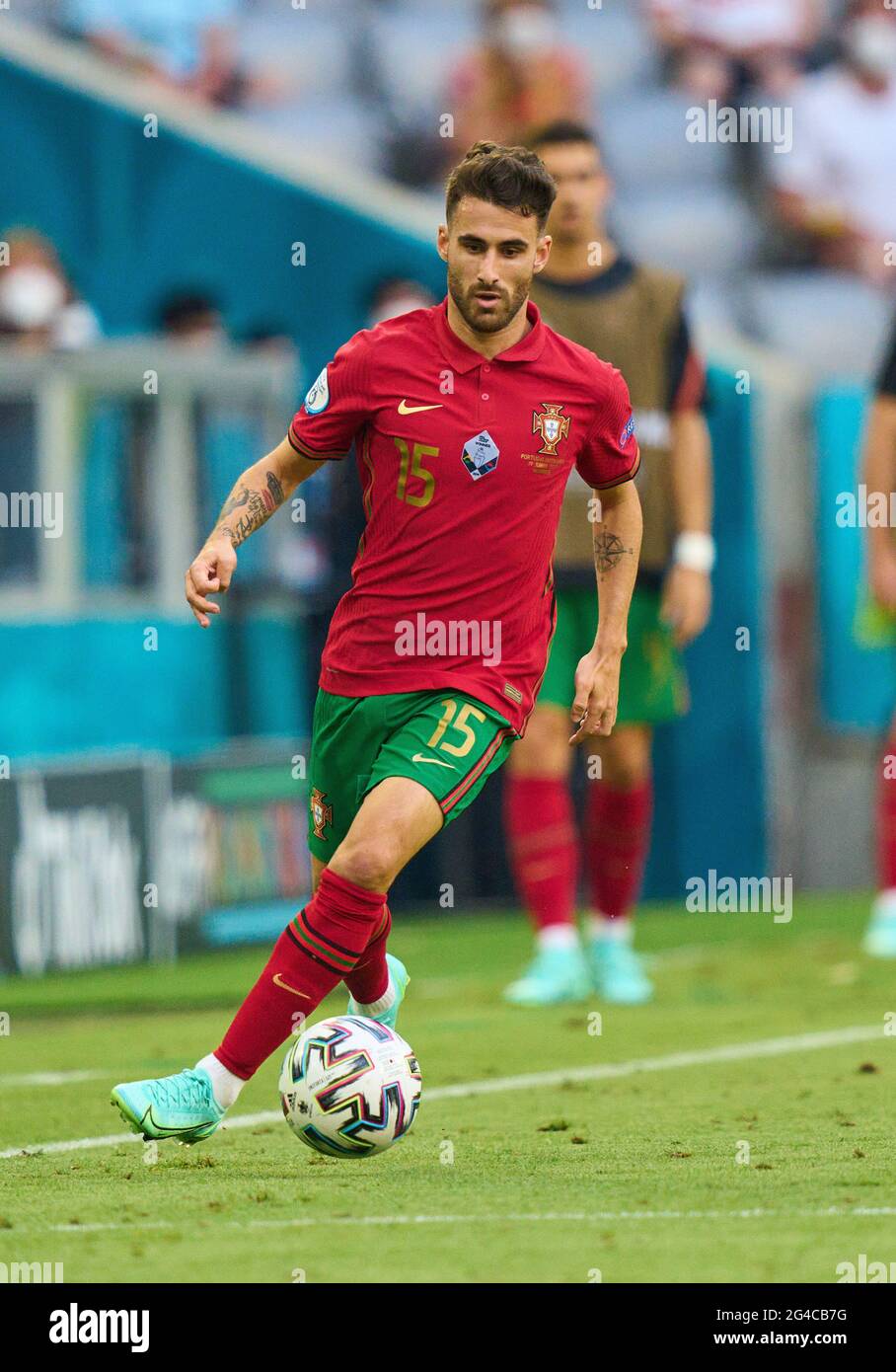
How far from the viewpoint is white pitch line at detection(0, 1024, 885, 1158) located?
17.9 feet

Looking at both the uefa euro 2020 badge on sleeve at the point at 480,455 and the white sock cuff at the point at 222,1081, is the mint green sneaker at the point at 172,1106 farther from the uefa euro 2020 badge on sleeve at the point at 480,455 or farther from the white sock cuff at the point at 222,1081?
the uefa euro 2020 badge on sleeve at the point at 480,455

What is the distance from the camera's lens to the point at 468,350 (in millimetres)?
5293

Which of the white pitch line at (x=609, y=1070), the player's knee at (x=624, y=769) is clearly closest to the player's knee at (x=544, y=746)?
the player's knee at (x=624, y=769)

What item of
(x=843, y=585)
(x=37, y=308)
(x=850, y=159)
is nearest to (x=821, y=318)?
(x=850, y=159)

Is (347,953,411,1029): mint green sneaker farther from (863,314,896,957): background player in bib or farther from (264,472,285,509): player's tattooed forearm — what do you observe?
(863,314,896,957): background player in bib

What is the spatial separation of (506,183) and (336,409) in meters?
0.61

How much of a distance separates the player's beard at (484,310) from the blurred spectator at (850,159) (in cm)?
1140

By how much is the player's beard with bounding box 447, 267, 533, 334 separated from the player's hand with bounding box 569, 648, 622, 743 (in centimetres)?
75

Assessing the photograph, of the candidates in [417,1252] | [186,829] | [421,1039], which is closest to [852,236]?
[186,829]

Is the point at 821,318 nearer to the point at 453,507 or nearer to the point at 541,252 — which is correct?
the point at 541,252

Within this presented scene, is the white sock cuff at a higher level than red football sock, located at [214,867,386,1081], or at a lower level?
lower

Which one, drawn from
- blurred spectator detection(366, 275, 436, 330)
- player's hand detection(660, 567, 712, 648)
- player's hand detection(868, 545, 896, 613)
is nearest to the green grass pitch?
player's hand detection(660, 567, 712, 648)

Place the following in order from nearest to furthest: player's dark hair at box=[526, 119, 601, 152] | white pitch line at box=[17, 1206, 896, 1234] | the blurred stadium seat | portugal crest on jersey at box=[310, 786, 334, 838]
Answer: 1. white pitch line at box=[17, 1206, 896, 1234]
2. portugal crest on jersey at box=[310, 786, 334, 838]
3. player's dark hair at box=[526, 119, 601, 152]
4. the blurred stadium seat

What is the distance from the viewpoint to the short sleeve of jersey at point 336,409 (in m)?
5.25
